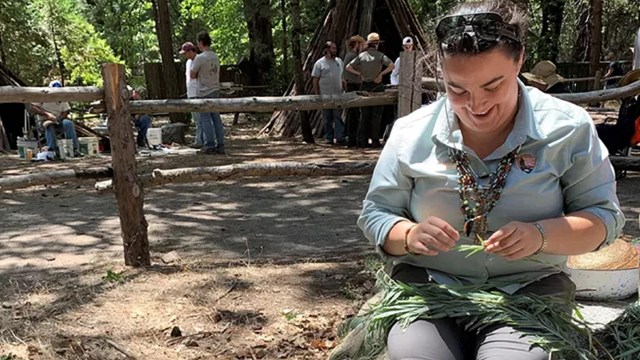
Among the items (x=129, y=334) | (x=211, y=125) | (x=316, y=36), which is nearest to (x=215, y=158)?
(x=211, y=125)

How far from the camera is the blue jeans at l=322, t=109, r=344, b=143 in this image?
1009cm

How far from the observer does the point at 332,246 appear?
4.55 m

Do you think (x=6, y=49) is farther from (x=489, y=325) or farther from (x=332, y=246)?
(x=489, y=325)

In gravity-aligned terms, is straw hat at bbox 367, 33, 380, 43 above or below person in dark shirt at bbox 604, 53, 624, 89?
above

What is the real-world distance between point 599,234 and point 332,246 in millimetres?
3064

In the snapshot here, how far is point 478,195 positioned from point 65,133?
9.08 meters

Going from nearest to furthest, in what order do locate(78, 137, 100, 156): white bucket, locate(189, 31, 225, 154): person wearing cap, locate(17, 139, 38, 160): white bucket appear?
locate(189, 31, 225, 154): person wearing cap < locate(17, 139, 38, 160): white bucket < locate(78, 137, 100, 156): white bucket

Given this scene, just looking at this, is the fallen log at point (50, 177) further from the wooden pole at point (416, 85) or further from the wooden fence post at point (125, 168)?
the wooden pole at point (416, 85)

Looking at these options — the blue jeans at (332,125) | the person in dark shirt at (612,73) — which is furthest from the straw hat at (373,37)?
the person in dark shirt at (612,73)

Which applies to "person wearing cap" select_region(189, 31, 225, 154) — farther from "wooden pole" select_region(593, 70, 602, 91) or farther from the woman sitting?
"wooden pole" select_region(593, 70, 602, 91)

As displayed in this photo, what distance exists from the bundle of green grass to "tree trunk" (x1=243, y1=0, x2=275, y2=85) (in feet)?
50.6

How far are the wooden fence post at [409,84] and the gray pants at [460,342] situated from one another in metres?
2.68

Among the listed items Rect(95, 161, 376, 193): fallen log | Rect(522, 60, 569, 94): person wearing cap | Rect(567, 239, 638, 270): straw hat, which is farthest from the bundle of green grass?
Rect(522, 60, 569, 94): person wearing cap

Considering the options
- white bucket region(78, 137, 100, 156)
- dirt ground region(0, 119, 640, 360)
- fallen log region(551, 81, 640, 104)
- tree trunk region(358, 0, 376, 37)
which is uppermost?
tree trunk region(358, 0, 376, 37)
